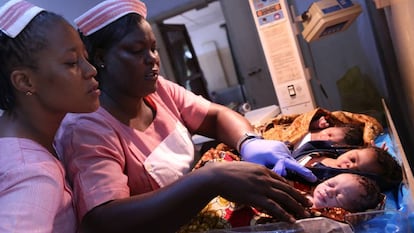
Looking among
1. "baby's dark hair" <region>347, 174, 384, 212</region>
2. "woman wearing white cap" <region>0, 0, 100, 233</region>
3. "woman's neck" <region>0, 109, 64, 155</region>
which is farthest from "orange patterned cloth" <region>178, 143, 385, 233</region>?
"woman's neck" <region>0, 109, 64, 155</region>

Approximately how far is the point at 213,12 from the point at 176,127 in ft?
17.0

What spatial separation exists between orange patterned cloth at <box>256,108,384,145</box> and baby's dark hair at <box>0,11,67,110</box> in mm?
1069

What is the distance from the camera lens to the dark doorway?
14.4 ft

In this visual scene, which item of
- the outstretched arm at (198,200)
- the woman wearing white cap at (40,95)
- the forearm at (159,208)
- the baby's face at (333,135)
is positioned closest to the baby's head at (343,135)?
the baby's face at (333,135)

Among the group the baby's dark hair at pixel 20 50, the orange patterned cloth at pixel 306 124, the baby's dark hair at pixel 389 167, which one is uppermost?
the baby's dark hair at pixel 20 50

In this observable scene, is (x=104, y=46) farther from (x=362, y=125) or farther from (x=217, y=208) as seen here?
(x=362, y=125)

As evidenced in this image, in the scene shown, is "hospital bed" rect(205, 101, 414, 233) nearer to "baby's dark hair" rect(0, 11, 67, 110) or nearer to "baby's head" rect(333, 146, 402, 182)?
"baby's head" rect(333, 146, 402, 182)

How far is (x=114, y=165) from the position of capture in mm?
919

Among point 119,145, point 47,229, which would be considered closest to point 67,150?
point 119,145

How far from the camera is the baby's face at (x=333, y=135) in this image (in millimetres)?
1482

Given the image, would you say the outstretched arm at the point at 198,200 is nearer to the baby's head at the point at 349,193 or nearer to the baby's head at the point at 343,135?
the baby's head at the point at 349,193

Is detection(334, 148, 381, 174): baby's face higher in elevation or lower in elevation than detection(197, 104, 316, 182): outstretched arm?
lower

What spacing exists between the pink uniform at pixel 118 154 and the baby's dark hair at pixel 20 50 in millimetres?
182

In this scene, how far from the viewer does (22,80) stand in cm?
82
